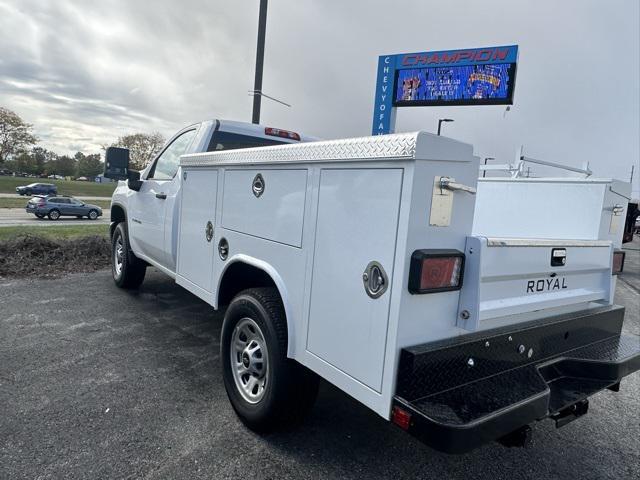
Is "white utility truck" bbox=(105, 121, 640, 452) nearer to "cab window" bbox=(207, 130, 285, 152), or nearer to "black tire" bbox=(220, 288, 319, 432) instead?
"black tire" bbox=(220, 288, 319, 432)

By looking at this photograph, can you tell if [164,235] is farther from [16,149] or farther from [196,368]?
[16,149]

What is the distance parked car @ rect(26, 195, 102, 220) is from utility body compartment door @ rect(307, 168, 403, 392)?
35.1 m

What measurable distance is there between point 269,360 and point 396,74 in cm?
662

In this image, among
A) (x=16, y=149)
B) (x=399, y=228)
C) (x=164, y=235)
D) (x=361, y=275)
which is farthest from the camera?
(x=16, y=149)

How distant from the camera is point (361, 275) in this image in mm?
2021

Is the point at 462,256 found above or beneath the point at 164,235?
above

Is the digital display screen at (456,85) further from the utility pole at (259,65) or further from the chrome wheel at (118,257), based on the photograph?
the chrome wheel at (118,257)

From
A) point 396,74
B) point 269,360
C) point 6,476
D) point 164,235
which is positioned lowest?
point 6,476

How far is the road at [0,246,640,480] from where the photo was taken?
2.50 metres

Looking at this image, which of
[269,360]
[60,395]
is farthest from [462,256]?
[60,395]

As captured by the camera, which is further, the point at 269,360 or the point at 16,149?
the point at 16,149

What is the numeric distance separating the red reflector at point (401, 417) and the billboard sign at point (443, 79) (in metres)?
5.82

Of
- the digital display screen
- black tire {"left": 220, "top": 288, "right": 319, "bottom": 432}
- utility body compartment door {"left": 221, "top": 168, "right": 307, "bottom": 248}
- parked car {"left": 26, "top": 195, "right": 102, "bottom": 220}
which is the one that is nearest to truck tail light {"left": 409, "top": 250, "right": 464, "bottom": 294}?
utility body compartment door {"left": 221, "top": 168, "right": 307, "bottom": 248}

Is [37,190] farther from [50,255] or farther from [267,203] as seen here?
[267,203]
